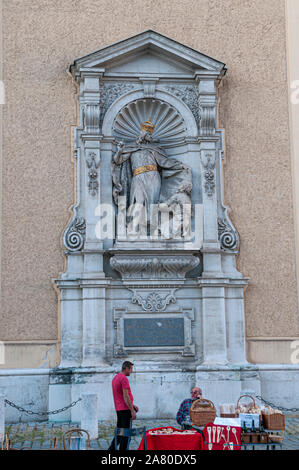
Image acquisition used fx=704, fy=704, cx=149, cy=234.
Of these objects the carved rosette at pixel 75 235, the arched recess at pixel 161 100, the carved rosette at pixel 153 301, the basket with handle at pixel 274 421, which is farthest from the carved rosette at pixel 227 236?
the basket with handle at pixel 274 421

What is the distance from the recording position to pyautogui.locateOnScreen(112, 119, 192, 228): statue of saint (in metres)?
11.9

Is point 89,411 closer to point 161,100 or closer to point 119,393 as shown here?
point 119,393


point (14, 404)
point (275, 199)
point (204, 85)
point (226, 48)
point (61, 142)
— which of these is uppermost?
point (226, 48)

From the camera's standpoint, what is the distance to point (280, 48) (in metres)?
12.6

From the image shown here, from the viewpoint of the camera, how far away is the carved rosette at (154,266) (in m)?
11.5

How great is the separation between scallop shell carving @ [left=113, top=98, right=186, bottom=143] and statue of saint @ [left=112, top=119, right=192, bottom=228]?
266 mm

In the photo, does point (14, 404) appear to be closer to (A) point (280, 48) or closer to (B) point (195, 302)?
(B) point (195, 302)

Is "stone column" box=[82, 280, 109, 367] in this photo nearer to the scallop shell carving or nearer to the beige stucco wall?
the beige stucco wall

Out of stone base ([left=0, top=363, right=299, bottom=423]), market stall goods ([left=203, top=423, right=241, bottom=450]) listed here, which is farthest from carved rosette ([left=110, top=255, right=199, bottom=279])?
market stall goods ([left=203, top=423, right=241, bottom=450])

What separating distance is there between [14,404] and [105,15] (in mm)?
6802

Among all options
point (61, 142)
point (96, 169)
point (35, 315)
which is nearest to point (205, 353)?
point (35, 315)

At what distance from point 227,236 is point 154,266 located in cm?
138

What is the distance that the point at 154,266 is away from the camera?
1163 centimetres

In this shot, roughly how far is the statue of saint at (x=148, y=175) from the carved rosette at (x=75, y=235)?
2.33ft
